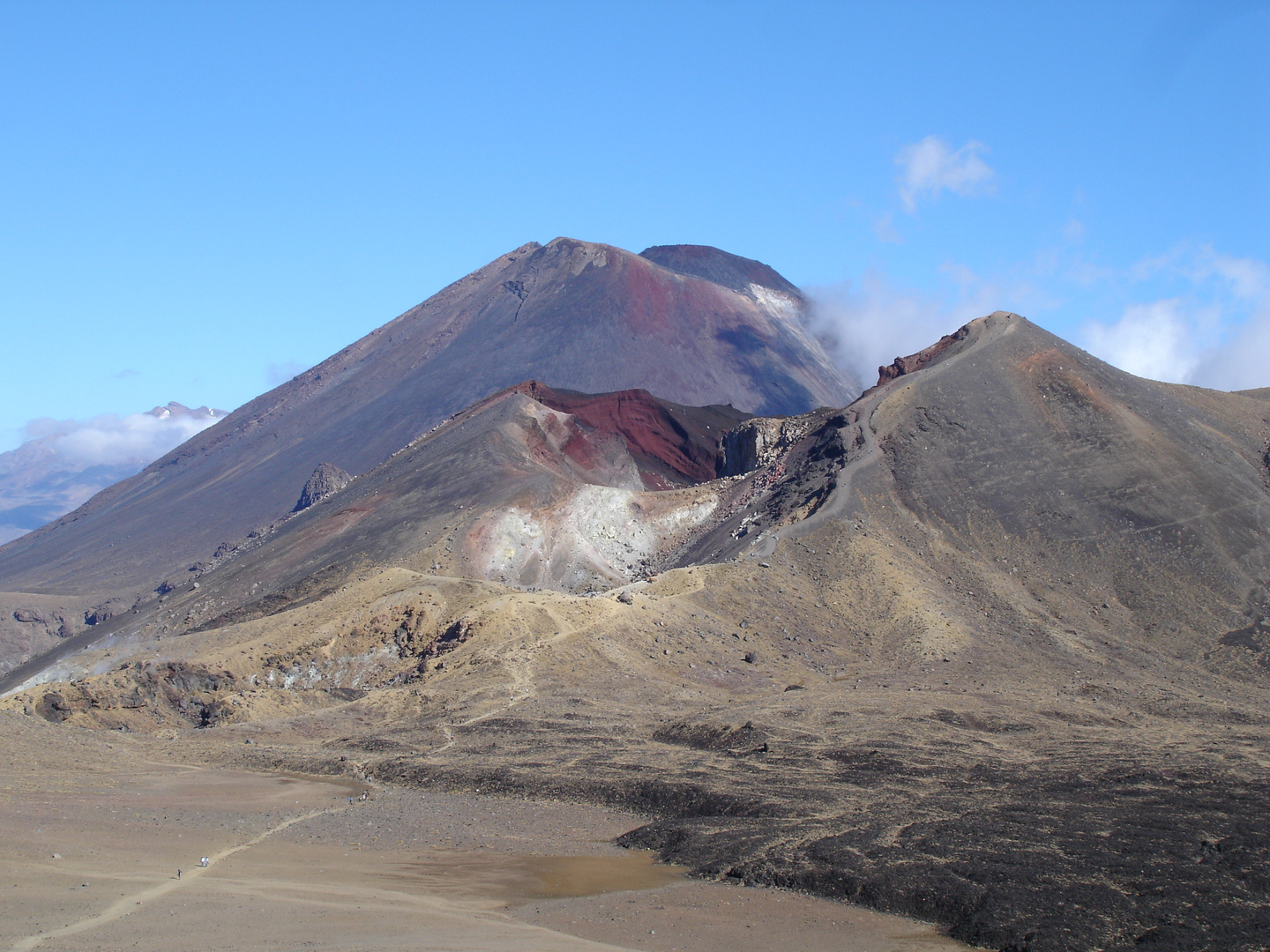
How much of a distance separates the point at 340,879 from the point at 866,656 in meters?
26.5

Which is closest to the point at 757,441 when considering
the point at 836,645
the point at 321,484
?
the point at 836,645

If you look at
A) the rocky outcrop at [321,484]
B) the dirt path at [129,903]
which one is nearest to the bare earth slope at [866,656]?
the dirt path at [129,903]

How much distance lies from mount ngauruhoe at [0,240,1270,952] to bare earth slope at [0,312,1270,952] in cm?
13

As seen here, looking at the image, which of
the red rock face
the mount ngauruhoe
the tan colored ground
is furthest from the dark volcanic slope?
the tan colored ground

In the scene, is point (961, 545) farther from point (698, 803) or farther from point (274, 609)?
point (274, 609)

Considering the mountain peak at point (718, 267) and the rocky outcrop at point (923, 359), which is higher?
the mountain peak at point (718, 267)

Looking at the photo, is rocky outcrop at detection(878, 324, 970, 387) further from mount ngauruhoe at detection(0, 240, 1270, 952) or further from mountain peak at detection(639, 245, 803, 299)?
mountain peak at detection(639, 245, 803, 299)

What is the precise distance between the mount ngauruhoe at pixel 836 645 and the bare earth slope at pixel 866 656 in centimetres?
13

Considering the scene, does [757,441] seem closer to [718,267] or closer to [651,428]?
[651,428]

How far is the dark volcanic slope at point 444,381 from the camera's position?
10506 cm

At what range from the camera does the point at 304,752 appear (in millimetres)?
32531

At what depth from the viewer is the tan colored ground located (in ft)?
50.4

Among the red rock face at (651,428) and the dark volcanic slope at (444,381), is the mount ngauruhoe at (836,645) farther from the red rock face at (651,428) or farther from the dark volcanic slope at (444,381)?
the dark volcanic slope at (444,381)

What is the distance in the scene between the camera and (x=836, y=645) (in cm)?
4272
